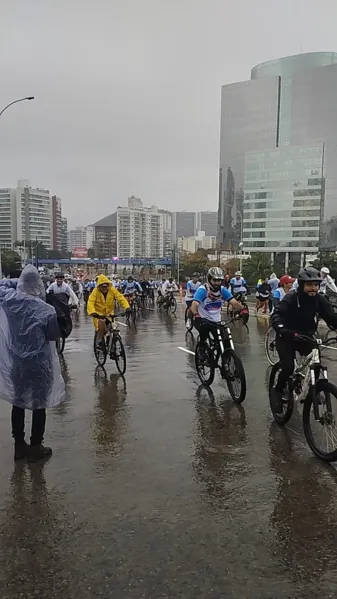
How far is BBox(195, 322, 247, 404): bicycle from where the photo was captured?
6824 millimetres

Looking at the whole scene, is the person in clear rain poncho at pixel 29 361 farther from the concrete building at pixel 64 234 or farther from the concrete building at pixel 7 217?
the concrete building at pixel 64 234

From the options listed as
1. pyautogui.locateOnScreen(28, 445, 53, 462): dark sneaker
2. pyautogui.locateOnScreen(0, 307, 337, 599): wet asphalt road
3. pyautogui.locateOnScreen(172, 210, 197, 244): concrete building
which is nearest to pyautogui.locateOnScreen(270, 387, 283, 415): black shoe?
pyautogui.locateOnScreen(0, 307, 337, 599): wet asphalt road

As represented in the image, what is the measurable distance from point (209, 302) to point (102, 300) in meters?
2.62

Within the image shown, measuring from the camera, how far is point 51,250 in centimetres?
10825

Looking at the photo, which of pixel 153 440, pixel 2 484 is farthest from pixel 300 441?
pixel 2 484

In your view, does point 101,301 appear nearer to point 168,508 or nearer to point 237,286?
point 168,508

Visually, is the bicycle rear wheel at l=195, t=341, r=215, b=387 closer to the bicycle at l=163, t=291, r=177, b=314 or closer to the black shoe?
the black shoe

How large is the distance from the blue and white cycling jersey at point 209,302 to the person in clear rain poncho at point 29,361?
3265 mm

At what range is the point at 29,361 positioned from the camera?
4.90m

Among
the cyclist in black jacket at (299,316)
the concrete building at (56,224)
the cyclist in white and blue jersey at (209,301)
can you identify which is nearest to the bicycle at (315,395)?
the cyclist in black jacket at (299,316)

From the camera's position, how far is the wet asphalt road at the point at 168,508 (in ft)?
9.86

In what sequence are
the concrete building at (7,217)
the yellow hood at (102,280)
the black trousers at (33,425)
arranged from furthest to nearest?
the concrete building at (7,217) → the yellow hood at (102,280) → the black trousers at (33,425)

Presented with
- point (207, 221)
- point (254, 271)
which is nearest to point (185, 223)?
point (207, 221)

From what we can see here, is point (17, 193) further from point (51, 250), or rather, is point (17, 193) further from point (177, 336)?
point (177, 336)
